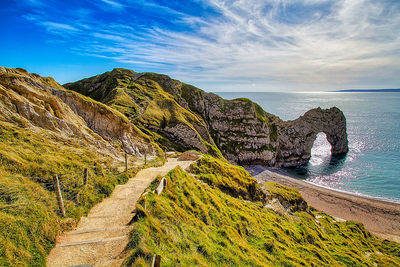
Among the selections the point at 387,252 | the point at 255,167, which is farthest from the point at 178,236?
the point at 255,167

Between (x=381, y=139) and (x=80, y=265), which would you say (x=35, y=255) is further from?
(x=381, y=139)

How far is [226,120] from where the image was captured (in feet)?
278

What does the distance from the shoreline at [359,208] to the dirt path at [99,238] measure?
3396 cm

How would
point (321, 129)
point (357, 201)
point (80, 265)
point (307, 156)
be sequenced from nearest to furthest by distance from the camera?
point (80, 265), point (357, 201), point (307, 156), point (321, 129)

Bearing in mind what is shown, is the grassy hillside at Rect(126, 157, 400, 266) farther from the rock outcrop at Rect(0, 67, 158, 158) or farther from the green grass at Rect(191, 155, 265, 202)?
the rock outcrop at Rect(0, 67, 158, 158)

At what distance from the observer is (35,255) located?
756cm

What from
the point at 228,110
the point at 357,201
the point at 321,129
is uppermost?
the point at 228,110

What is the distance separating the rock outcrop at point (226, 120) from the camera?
66750mm

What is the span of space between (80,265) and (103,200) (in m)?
6.46

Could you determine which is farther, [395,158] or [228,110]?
[228,110]

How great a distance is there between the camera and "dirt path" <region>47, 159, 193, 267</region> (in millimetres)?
7898

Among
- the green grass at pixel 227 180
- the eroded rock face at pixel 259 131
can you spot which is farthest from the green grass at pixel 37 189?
the eroded rock face at pixel 259 131

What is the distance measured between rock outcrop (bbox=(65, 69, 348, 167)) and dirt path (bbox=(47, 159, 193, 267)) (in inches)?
1845

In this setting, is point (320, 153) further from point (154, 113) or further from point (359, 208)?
point (154, 113)
